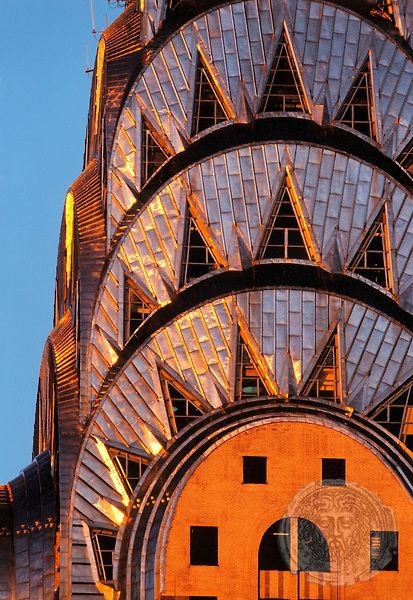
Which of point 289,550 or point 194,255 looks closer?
point 289,550

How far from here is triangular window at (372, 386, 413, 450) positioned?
267ft

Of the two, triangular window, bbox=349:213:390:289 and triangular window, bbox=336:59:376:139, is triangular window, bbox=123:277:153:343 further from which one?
triangular window, bbox=336:59:376:139

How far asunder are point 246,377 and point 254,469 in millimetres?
3777

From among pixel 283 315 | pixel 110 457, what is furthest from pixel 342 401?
pixel 110 457

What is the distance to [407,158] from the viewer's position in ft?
279

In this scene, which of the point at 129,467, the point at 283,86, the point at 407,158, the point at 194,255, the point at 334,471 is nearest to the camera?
the point at 334,471

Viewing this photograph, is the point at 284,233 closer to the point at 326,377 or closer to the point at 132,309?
the point at 326,377

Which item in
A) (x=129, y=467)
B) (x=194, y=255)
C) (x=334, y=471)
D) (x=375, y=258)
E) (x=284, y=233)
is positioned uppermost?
(x=284, y=233)

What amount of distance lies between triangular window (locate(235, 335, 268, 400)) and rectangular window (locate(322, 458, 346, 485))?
361 cm

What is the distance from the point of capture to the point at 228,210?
83.5m

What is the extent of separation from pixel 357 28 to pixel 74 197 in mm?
13777

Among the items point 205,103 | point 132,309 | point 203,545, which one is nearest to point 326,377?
point 132,309

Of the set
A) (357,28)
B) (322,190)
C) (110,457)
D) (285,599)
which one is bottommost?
(285,599)

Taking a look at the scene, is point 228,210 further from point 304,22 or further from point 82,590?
point 82,590
